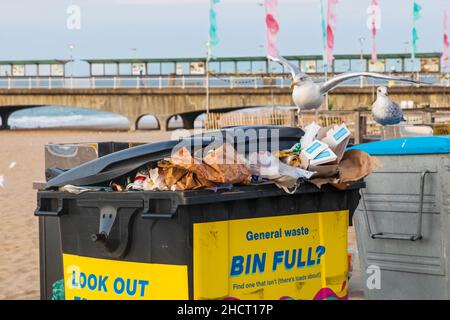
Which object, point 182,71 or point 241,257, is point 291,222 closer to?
point 241,257

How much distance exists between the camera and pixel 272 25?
28.1 m

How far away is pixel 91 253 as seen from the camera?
4359 millimetres

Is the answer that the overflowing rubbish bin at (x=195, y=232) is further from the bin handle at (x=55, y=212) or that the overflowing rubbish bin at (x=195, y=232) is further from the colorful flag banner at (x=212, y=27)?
the colorful flag banner at (x=212, y=27)

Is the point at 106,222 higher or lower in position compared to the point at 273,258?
higher

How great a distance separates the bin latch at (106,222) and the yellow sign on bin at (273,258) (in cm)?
48

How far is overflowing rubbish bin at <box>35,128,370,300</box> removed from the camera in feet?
13.3

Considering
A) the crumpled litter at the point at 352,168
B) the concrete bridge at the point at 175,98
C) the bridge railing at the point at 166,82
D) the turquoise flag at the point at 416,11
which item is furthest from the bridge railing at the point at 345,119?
the bridge railing at the point at 166,82

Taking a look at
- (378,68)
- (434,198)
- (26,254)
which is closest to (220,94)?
(378,68)

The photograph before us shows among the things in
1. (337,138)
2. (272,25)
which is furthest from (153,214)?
(272,25)

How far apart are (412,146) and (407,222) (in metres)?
0.51

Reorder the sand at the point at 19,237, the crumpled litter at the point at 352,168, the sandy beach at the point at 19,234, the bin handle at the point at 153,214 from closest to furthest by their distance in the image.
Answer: the bin handle at the point at 153,214
the crumpled litter at the point at 352,168
the sand at the point at 19,237
the sandy beach at the point at 19,234

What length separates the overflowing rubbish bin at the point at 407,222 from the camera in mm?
5250

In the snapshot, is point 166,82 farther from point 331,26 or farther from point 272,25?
point 272,25

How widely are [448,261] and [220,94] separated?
41.5m
